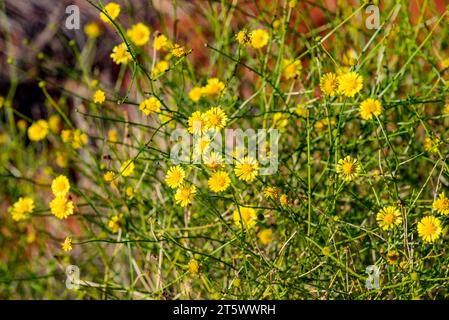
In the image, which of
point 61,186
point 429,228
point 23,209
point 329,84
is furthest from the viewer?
point 23,209

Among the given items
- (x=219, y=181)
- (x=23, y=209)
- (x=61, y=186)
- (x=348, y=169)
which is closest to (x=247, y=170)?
(x=219, y=181)

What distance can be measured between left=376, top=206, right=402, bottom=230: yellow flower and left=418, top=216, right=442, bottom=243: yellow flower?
0.04m

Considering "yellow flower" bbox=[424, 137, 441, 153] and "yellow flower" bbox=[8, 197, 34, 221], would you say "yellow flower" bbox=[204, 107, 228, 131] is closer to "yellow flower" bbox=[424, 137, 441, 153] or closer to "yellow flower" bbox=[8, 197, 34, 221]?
"yellow flower" bbox=[424, 137, 441, 153]

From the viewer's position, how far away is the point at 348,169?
3.91 feet

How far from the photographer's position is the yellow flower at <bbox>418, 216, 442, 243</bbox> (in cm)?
114

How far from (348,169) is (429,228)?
0.54 ft

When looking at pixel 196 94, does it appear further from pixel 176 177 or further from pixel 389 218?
pixel 389 218

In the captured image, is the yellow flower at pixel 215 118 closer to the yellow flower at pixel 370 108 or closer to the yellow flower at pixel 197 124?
the yellow flower at pixel 197 124

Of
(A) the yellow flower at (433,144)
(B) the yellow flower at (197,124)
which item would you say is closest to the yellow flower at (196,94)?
(B) the yellow flower at (197,124)

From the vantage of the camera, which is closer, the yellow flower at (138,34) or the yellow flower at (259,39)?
the yellow flower at (259,39)

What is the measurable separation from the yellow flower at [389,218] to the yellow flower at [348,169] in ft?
0.25

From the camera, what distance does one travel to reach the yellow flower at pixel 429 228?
44.9 inches
